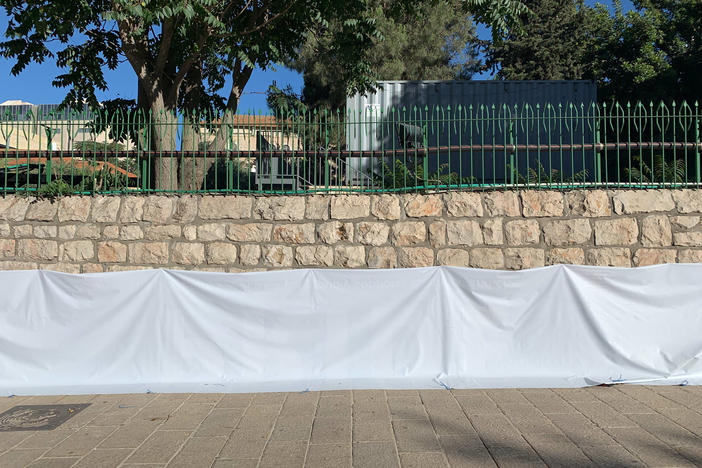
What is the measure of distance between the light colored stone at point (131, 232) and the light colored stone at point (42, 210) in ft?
3.19

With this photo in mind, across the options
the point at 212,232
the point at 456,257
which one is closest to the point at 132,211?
the point at 212,232

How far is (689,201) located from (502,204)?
7.62 feet

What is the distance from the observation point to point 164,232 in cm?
728

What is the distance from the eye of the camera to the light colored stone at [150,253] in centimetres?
726

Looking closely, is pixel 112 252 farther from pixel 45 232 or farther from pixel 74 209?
pixel 45 232

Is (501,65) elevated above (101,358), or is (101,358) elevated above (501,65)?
(501,65)

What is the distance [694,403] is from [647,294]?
1.21m

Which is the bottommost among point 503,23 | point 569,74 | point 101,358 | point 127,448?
point 127,448

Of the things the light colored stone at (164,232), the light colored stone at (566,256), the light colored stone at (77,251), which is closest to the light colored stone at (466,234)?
the light colored stone at (566,256)

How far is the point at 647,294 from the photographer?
591 cm

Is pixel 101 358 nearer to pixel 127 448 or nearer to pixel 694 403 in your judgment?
pixel 127 448

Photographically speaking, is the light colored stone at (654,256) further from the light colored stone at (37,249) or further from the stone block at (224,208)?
the light colored stone at (37,249)

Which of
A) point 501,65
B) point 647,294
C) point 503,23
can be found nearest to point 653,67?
point 501,65

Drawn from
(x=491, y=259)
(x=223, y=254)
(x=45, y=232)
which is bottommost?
(x=491, y=259)
